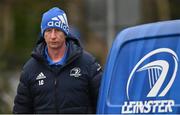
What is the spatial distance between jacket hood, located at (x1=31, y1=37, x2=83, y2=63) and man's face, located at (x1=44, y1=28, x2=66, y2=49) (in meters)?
0.10

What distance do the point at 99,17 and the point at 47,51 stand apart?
2219 cm

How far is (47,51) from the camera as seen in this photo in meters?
6.65

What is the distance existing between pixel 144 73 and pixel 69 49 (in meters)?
1.00

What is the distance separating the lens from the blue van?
566 centimetres

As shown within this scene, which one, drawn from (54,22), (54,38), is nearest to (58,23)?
(54,22)

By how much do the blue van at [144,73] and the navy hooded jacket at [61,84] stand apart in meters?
0.44

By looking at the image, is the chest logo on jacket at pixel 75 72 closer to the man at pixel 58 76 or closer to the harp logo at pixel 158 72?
the man at pixel 58 76

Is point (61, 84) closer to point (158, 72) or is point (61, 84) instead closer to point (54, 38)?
point (54, 38)

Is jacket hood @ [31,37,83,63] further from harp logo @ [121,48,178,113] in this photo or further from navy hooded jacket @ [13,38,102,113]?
harp logo @ [121,48,178,113]

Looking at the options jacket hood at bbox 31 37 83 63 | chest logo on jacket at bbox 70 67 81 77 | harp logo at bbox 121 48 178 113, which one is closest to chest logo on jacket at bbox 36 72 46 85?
jacket hood at bbox 31 37 83 63

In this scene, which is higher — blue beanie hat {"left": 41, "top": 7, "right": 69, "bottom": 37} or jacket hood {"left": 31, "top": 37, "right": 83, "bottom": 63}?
blue beanie hat {"left": 41, "top": 7, "right": 69, "bottom": 37}

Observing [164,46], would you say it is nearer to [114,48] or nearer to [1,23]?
[114,48]

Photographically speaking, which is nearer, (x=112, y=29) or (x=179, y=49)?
(x=179, y=49)

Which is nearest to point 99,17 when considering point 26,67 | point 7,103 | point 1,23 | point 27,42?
point 27,42
